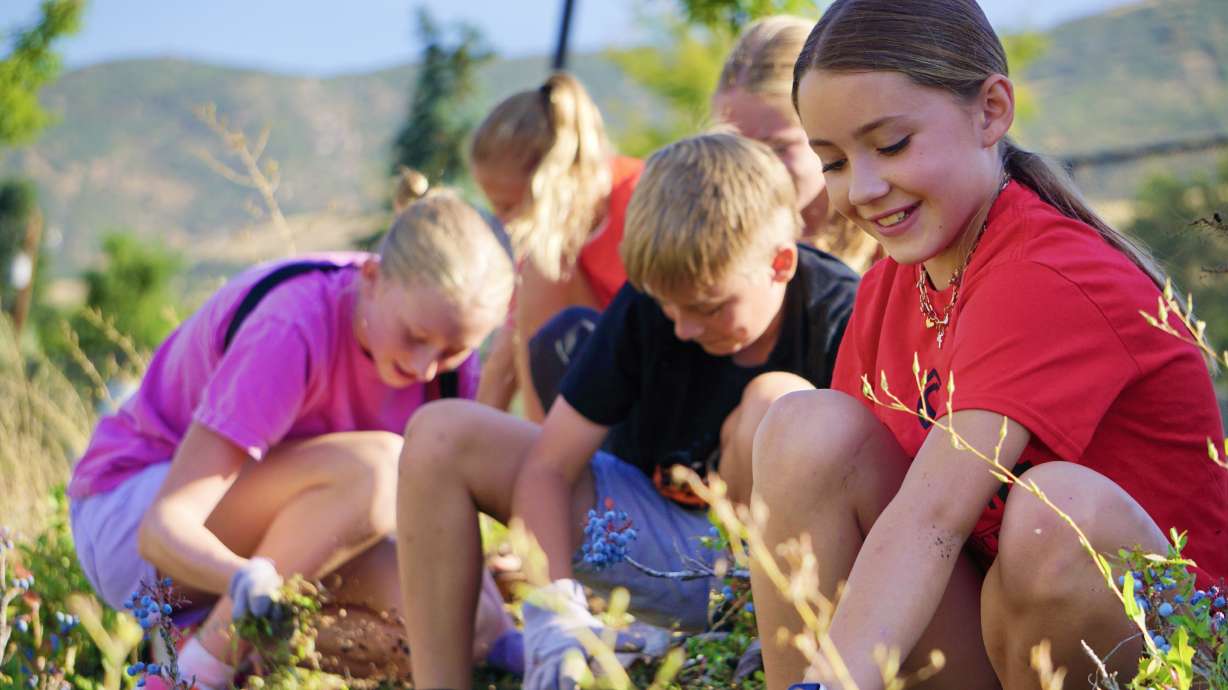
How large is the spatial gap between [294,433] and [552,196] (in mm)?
1155

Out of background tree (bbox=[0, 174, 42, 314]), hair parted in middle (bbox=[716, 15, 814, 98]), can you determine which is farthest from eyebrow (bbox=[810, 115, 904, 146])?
background tree (bbox=[0, 174, 42, 314])

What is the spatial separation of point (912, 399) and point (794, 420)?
299 mm

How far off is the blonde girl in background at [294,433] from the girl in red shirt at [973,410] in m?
1.27

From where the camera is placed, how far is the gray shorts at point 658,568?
2.59 metres

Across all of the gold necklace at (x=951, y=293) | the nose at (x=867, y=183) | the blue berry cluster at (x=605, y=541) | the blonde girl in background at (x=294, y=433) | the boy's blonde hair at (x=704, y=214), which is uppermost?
the nose at (x=867, y=183)

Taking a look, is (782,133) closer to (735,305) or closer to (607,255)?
(607,255)

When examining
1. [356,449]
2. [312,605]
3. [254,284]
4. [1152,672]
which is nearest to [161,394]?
[254,284]

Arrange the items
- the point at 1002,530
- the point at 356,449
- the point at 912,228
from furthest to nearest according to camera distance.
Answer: the point at 356,449
the point at 912,228
the point at 1002,530

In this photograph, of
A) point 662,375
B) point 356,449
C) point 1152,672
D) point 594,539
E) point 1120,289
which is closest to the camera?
point 1152,672

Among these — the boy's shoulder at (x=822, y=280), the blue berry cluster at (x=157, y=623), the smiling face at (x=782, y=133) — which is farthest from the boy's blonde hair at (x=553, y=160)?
the blue berry cluster at (x=157, y=623)

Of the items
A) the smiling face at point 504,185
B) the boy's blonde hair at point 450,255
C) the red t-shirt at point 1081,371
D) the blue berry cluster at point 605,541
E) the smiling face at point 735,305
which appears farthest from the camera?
the smiling face at point 504,185

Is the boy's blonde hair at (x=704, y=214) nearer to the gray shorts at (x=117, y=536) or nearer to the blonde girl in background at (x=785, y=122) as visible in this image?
the blonde girl in background at (x=785, y=122)

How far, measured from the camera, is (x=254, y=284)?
123 inches

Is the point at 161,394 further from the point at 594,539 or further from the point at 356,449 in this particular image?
the point at 594,539
